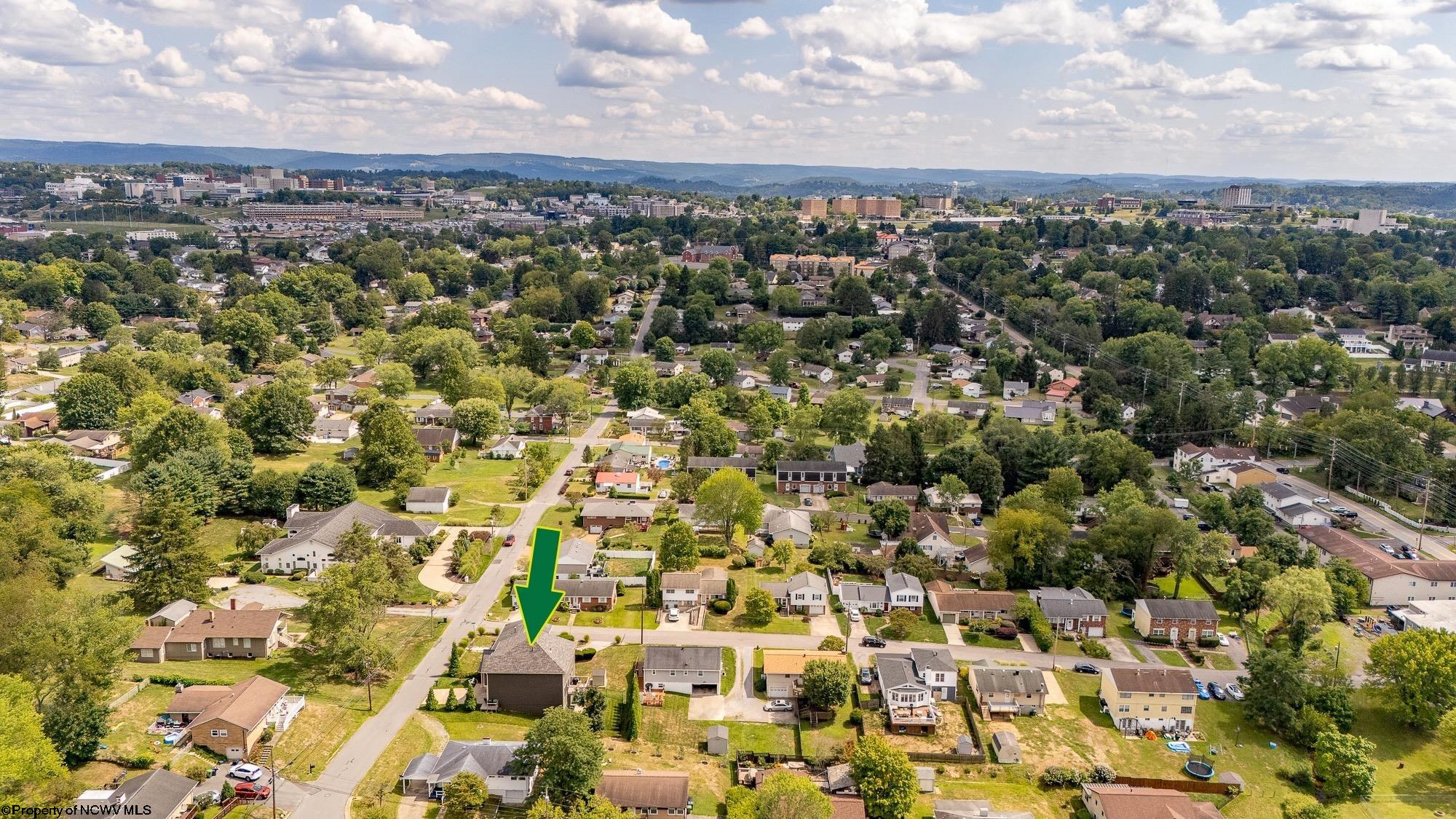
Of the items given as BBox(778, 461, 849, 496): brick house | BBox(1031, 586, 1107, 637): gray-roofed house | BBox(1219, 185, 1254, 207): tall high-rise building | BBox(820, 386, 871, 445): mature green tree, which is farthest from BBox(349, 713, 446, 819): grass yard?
BBox(1219, 185, 1254, 207): tall high-rise building

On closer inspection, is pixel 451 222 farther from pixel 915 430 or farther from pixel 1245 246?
pixel 915 430

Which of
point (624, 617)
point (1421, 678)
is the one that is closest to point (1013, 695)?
point (1421, 678)

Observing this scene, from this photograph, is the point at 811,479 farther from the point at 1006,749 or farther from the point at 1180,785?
the point at 1180,785

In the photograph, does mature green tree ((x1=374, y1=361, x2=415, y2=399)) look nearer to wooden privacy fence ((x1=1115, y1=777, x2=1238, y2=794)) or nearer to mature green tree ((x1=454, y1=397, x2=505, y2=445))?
→ mature green tree ((x1=454, y1=397, x2=505, y2=445))

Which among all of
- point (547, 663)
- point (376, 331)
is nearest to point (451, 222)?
point (376, 331)

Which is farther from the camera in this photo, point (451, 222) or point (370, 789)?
point (451, 222)
